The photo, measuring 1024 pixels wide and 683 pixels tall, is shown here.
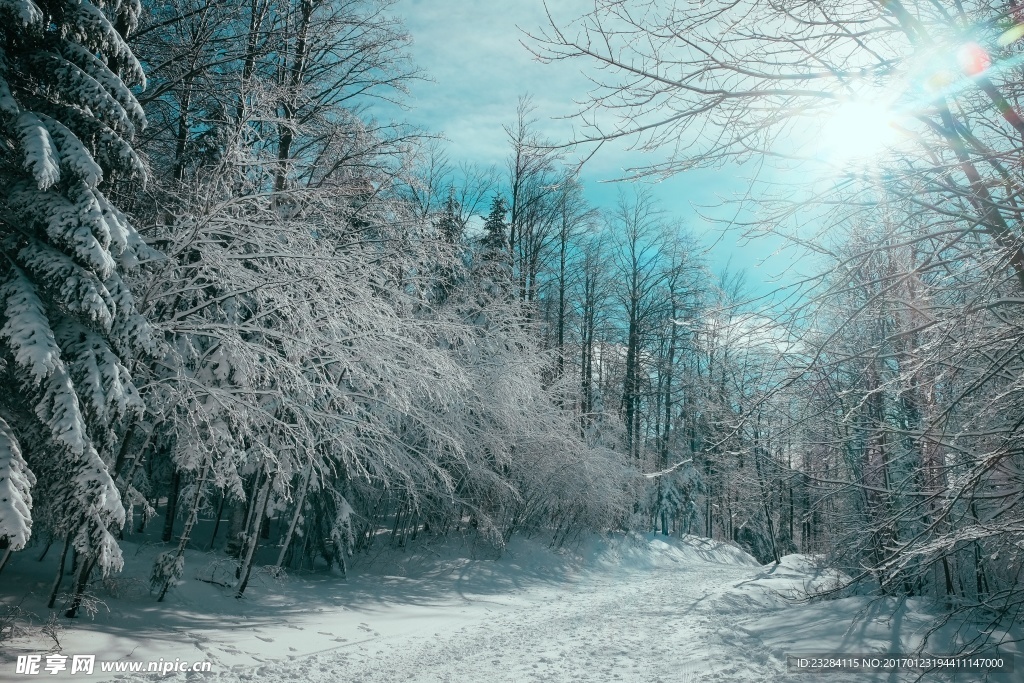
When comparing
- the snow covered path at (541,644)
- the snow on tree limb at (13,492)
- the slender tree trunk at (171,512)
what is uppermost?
the snow on tree limb at (13,492)

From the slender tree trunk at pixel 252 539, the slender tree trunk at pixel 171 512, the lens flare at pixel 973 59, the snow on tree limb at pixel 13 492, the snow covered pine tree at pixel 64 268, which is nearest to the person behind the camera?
A: the lens flare at pixel 973 59

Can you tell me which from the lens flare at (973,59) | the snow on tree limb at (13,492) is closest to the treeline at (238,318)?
the snow on tree limb at (13,492)

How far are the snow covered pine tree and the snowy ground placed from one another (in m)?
1.28

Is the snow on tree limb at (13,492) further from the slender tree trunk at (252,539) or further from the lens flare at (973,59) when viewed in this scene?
the lens flare at (973,59)

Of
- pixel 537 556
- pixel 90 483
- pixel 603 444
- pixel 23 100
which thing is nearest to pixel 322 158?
pixel 23 100

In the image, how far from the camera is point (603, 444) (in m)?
21.7

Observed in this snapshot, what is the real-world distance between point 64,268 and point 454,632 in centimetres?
671

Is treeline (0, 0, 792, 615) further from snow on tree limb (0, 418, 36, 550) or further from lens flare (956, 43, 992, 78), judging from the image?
lens flare (956, 43, 992, 78)

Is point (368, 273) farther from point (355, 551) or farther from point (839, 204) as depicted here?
point (355, 551)

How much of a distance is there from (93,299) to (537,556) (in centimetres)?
1371

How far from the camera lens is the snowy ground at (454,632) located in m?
6.11

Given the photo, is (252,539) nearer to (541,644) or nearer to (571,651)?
(541,644)

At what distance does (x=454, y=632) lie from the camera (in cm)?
841

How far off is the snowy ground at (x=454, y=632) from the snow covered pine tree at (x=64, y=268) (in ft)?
4.20
